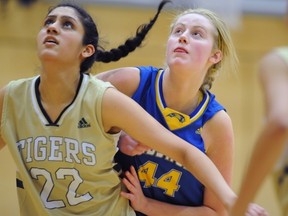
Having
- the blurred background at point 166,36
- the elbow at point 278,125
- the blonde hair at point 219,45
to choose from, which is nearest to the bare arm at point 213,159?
the blonde hair at point 219,45

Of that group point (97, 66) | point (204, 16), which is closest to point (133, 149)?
point (97, 66)

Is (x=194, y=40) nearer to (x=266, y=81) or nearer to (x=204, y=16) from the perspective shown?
(x=204, y=16)

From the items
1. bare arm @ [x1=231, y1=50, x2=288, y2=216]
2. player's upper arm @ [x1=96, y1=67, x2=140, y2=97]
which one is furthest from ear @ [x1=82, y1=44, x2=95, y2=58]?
bare arm @ [x1=231, y1=50, x2=288, y2=216]

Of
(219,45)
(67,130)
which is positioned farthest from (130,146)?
(219,45)

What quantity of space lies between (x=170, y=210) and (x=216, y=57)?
2.48 feet

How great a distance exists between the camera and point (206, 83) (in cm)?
320

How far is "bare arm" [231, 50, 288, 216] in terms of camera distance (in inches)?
77.9

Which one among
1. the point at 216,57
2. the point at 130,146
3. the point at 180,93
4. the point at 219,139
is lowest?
the point at 130,146

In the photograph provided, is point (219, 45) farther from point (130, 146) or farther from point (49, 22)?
point (49, 22)

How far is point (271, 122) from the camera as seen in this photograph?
6.53ft

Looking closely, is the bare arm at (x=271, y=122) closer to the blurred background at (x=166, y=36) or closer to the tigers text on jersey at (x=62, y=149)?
the tigers text on jersey at (x=62, y=149)

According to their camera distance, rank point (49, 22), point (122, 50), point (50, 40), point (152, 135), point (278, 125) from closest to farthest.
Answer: point (278, 125) < point (152, 135) < point (50, 40) < point (49, 22) < point (122, 50)

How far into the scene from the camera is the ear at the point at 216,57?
3.12m

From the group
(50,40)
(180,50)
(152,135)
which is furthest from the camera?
(180,50)
